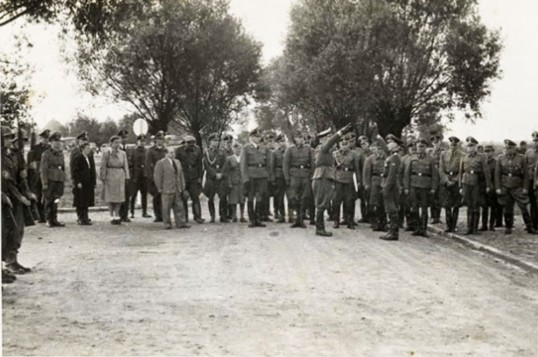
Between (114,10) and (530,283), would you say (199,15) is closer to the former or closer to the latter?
(114,10)

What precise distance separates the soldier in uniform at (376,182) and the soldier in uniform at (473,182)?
1.66 m

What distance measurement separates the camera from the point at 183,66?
31500mm

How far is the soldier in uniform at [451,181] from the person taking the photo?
15.0 metres

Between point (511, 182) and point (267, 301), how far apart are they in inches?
347

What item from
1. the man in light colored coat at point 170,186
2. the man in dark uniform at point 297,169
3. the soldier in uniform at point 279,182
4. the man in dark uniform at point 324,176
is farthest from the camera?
the soldier in uniform at point 279,182

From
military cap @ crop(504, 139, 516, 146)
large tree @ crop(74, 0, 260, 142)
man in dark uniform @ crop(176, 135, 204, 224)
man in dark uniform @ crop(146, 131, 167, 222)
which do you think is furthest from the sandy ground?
large tree @ crop(74, 0, 260, 142)

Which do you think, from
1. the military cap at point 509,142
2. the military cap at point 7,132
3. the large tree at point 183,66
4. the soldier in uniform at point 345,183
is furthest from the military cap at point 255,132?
the large tree at point 183,66

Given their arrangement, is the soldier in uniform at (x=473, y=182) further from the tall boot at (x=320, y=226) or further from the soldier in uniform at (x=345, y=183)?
the tall boot at (x=320, y=226)

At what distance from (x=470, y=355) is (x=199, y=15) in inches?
1052

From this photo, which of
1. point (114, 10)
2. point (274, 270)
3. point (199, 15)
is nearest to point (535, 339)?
point (274, 270)

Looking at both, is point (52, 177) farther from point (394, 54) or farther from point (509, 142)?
point (394, 54)

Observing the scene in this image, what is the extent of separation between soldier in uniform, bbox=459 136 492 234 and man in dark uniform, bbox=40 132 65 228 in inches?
334

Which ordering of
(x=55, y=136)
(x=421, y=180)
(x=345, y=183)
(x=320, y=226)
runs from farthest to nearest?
(x=345, y=183)
(x=55, y=136)
(x=421, y=180)
(x=320, y=226)

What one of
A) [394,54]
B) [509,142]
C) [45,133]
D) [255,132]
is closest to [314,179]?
[255,132]
